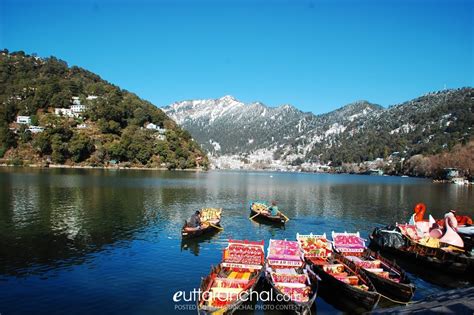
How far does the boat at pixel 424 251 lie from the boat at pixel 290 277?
43.5 ft

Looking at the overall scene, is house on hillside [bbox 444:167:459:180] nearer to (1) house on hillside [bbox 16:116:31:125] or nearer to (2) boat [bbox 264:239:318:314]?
(2) boat [bbox 264:239:318:314]

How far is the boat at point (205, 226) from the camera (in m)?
40.9

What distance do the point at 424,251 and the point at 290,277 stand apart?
1698cm

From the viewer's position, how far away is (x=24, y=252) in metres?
32.8

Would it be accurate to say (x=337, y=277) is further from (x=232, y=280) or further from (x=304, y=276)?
(x=232, y=280)

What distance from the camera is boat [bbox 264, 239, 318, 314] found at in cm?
2103

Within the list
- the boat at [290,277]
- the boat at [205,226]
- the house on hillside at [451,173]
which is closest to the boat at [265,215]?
the boat at [205,226]

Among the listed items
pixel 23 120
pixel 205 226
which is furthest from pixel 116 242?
pixel 23 120

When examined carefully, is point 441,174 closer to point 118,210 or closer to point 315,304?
point 118,210

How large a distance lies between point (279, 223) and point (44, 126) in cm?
16778

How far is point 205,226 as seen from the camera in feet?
144

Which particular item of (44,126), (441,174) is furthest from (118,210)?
(441,174)

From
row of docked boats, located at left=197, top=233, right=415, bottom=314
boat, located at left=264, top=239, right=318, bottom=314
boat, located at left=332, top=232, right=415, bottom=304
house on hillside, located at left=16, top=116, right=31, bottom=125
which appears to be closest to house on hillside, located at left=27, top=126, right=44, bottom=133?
house on hillside, located at left=16, top=116, right=31, bottom=125

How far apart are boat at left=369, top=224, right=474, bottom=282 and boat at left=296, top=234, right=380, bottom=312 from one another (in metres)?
9.56
